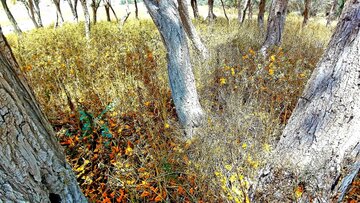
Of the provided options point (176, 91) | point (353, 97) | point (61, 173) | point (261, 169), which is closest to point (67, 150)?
point (176, 91)

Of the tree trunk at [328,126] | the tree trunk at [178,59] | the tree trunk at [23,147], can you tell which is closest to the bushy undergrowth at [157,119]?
the tree trunk at [178,59]

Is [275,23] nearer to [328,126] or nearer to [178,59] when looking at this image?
[178,59]

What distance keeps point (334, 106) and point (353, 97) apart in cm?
12

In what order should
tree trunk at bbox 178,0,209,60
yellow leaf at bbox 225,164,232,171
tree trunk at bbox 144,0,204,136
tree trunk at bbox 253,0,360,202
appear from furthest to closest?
tree trunk at bbox 178,0,209,60
tree trunk at bbox 144,0,204,136
yellow leaf at bbox 225,164,232,171
tree trunk at bbox 253,0,360,202

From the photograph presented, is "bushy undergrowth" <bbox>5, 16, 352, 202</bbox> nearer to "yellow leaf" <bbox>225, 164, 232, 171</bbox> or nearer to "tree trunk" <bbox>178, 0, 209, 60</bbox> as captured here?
"yellow leaf" <bbox>225, 164, 232, 171</bbox>

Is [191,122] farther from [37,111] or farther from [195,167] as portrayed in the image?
[37,111]

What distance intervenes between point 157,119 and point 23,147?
2.12 metres

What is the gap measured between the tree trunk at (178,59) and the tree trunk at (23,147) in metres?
1.87

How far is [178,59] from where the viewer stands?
2605mm

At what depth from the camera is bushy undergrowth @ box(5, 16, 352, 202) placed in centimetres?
196

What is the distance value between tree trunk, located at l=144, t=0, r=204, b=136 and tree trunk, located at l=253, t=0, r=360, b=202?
1226 mm

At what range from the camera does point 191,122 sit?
107 inches

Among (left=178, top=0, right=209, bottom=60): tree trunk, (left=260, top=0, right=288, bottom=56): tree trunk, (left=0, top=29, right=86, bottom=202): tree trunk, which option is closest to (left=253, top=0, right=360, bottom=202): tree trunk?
(left=0, top=29, right=86, bottom=202): tree trunk

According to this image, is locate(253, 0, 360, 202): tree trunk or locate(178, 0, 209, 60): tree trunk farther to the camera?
locate(178, 0, 209, 60): tree trunk
